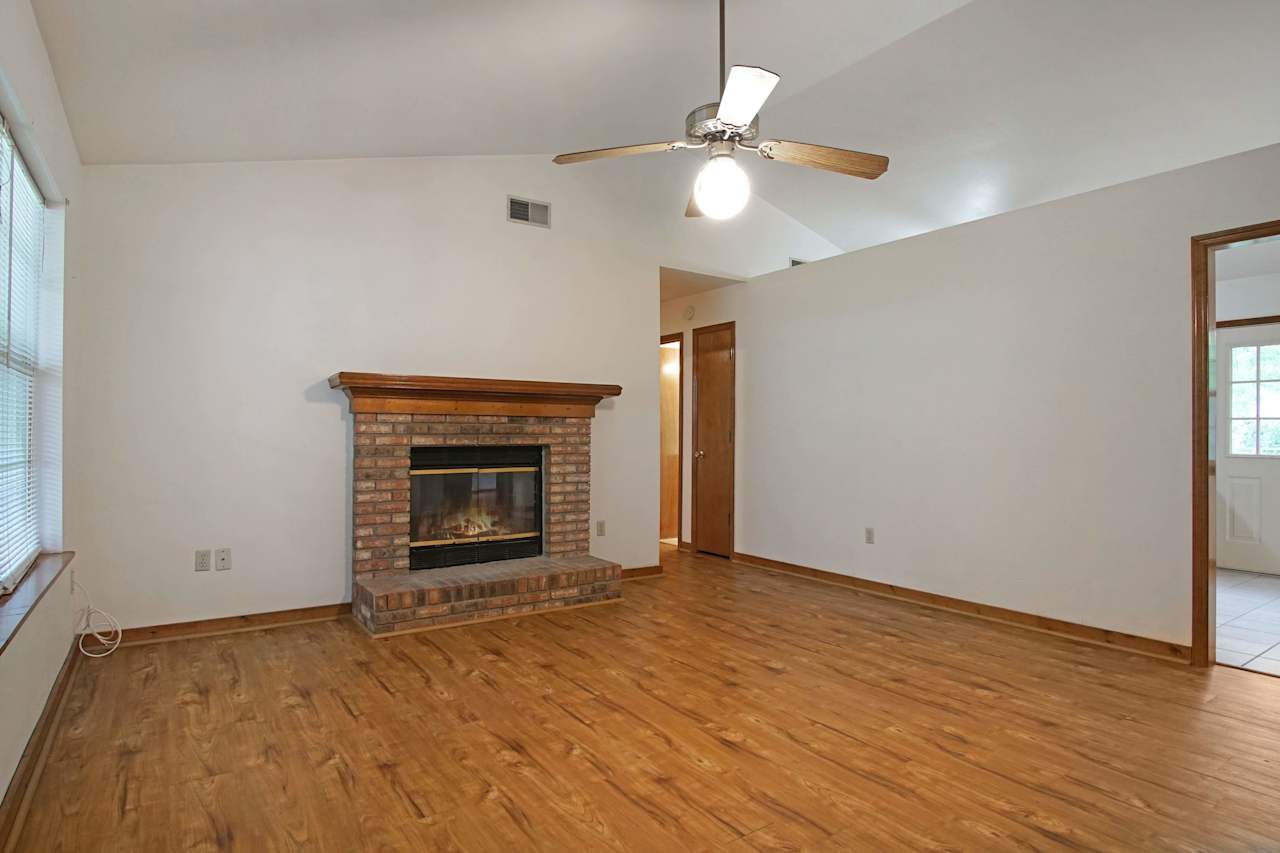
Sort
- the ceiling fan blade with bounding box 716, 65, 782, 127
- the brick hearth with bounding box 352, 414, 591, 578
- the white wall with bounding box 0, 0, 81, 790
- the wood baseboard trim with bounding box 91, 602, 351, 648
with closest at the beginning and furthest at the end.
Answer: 1. the white wall with bounding box 0, 0, 81, 790
2. the ceiling fan blade with bounding box 716, 65, 782, 127
3. the wood baseboard trim with bounding box 91, 602, 351, 648
4. the brick hearth with bounding box 352, 414, 591, 578

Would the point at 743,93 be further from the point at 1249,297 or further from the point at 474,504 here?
the point at 1249,297

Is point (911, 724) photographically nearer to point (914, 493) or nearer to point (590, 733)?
point (590, 733)

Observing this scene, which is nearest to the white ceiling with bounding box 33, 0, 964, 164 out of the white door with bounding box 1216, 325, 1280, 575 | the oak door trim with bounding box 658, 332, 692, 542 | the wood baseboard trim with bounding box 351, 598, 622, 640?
the wood baseboard trim with bounding box 351, 598, 622, 640

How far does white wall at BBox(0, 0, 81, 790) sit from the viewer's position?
80.7 inches

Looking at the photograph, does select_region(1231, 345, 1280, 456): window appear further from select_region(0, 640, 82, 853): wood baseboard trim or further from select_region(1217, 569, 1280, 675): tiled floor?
select_region(0, 640, 82, 853): wood baseboard trim

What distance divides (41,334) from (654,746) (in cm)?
312

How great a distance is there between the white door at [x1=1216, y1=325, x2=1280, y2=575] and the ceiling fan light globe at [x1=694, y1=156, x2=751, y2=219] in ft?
18.5

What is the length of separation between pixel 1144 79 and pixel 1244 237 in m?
0.98

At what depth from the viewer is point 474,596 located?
13.5 feet

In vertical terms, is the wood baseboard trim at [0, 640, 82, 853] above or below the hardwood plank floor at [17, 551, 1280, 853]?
above

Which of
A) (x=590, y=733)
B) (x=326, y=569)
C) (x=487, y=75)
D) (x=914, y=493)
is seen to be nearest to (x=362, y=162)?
(x=487, y=75)

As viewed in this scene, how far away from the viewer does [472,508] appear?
185 inches

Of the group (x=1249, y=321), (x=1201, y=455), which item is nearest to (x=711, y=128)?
(x=1201, y=455)

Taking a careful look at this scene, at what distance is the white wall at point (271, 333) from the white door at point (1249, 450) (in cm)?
540
